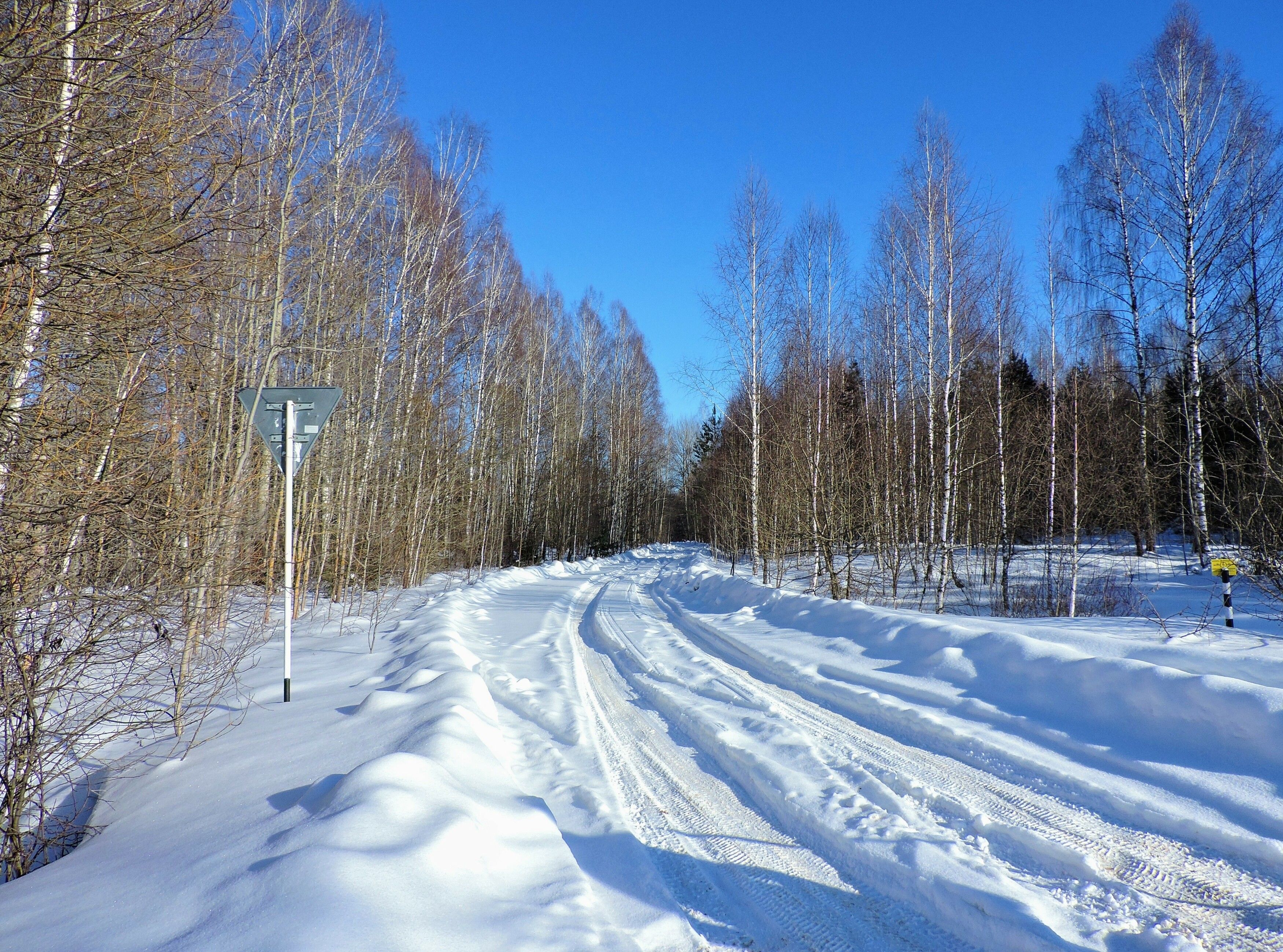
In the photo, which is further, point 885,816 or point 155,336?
point 155,336

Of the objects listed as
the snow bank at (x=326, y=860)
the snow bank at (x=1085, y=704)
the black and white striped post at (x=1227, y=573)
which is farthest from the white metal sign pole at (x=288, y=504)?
the black and white striped post at (x=1227, y=573)

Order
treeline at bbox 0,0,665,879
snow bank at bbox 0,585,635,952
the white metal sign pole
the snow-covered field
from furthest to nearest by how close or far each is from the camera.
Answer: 1. the white metal sign pole
2. treeline at bbox 0,0,665,879
3. the snow-covered field
4. snow bank at bbox 0,585,635,952

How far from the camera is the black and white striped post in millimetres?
7660

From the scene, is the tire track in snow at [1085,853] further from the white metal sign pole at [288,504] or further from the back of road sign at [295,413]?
the back of road sign at [295,413]

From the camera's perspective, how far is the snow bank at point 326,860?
2.24 meters

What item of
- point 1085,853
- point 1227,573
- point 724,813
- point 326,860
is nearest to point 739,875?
point 724,813

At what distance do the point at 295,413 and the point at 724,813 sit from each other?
5176 mm

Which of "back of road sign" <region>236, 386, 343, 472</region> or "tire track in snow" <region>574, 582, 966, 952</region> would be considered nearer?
"tire track in snow" <region>574, 582, 966, 952</region>

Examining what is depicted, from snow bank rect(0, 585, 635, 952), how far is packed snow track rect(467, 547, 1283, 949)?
43cm

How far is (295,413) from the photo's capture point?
6070mm

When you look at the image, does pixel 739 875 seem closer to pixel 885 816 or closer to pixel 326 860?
pixel 885 816

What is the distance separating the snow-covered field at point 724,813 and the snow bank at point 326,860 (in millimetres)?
15

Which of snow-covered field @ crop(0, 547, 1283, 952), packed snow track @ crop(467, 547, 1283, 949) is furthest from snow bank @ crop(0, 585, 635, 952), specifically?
packed snow track @ crop(467, 547, 1283, 949)

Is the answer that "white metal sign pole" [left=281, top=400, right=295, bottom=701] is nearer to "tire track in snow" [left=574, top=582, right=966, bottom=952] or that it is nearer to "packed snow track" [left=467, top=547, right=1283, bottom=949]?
"packed snow track" [left=467, top=547, right=1283, bottom=949]
